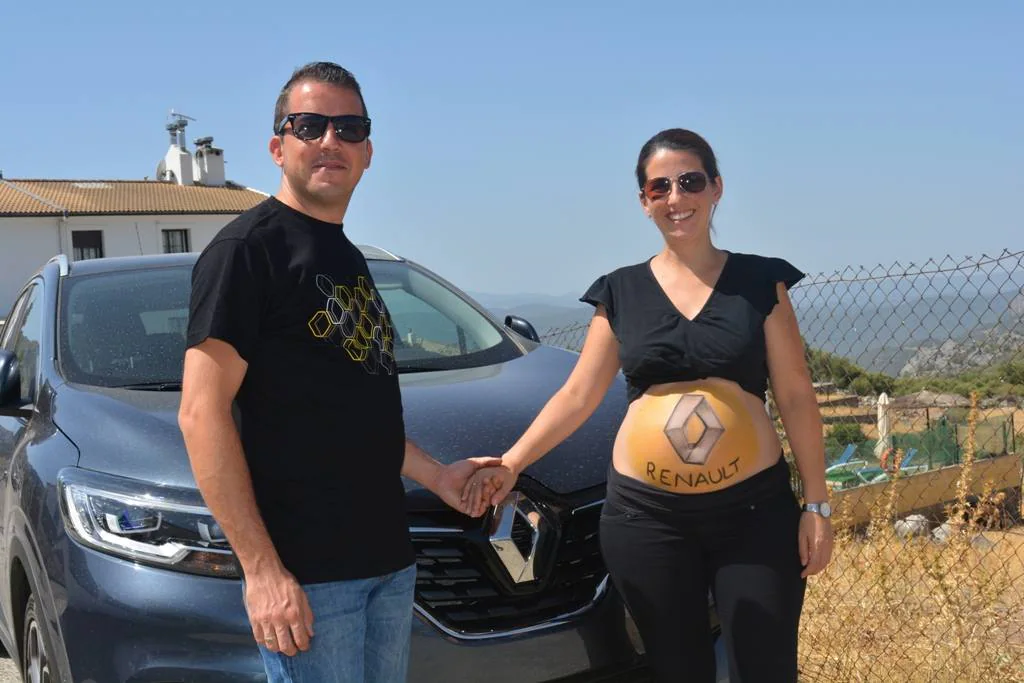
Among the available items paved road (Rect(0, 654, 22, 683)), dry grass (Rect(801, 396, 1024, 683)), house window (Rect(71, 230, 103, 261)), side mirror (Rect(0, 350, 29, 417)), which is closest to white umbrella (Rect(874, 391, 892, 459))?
dry grass (Rect(801, 396, 1024, 683))

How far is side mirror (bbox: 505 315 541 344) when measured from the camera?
4.41m

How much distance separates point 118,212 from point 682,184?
5056cm

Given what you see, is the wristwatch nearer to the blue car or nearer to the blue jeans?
the blue car

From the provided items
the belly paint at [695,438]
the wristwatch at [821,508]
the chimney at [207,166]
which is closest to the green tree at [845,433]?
the wristwatch at [821,508]

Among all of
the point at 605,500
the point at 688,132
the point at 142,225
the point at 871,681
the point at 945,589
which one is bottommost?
the point at 142,225

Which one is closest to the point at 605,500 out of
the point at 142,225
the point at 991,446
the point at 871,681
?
the point at 871,681

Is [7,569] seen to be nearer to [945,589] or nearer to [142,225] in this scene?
[945,589]

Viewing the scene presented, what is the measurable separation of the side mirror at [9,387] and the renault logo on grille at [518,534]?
1636mm

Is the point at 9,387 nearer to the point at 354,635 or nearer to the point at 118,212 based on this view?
the point at 354,635

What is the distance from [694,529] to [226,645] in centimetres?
113

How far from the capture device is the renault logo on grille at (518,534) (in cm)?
260

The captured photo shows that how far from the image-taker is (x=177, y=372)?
10.9 feet

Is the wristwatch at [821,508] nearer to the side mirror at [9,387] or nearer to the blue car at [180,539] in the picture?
the blue car at [180,539]

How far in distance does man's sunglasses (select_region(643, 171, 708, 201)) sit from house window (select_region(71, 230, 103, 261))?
162 feet
